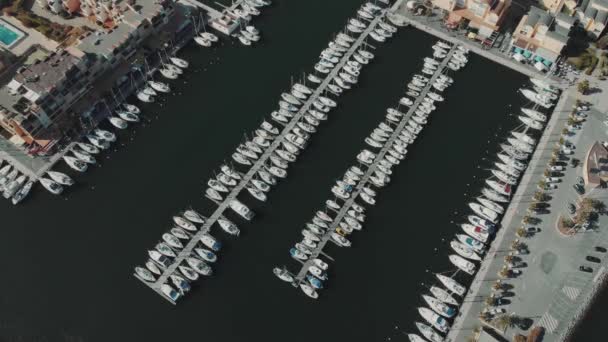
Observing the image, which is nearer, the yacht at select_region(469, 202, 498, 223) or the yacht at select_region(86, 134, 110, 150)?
the yacht at select_region(469, 202, 498, 223)

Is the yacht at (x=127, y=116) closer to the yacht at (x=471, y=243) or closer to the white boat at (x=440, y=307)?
the white boat at (x=440, y=307)

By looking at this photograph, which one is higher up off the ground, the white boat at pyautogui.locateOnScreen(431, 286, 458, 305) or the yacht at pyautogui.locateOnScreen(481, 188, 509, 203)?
the yacht at pyautogui.locateOnScreen(481, 188, 509, 203)

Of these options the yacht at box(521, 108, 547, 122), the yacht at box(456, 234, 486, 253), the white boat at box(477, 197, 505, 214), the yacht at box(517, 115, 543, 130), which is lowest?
the yacht at box(456, 234, 486, 253)

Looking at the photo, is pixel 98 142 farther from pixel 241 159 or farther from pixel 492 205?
pixel 492 205

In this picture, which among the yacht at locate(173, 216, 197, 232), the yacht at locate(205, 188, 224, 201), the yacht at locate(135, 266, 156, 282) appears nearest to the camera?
the yacht at locate(135, 266, 156, 282)

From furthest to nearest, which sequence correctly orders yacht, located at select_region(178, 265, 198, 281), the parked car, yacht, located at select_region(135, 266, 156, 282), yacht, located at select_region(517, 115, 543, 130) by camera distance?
yacht, located at select_region(517, 115, 543, 130) → the parked car → yacht, located at select_region(178, 265, 198, 281) → yacht, located at select_region(135, 266, 156, 282)

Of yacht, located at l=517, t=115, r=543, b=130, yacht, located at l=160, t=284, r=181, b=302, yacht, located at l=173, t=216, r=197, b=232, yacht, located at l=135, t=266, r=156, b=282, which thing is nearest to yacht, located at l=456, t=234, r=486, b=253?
yacht, located at l=517, t=115, r=543, b=130

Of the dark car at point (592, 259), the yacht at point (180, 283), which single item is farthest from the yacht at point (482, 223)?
the yacht at point (180, 283)

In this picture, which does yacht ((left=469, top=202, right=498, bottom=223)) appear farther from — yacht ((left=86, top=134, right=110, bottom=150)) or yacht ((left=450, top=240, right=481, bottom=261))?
yacht ((left=86, top=134, right=110, bottom=150))
